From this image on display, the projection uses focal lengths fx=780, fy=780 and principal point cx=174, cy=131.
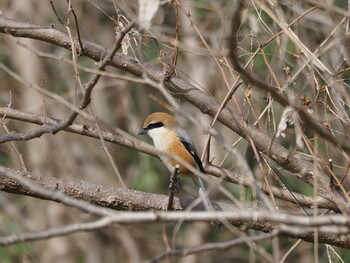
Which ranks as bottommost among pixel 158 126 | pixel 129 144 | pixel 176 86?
pixel 129 144

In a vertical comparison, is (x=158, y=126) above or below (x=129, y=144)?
above

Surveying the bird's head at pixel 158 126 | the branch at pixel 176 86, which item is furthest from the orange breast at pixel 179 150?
the branch at pixel 176 86

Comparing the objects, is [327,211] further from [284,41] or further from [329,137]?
[329,137]

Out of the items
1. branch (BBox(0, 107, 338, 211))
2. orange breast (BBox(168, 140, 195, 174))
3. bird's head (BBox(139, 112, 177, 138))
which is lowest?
branch (BBox(0, 107, 338, 211))

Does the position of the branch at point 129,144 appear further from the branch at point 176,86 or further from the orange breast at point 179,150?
the orange breast at point 179,150

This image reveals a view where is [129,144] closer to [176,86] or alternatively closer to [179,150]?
[176,86]

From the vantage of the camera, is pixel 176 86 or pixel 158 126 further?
pixel 158 126

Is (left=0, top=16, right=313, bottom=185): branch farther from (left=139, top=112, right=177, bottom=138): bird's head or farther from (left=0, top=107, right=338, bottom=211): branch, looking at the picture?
(left=139, top=112, right=177, bottom=138): bird's head

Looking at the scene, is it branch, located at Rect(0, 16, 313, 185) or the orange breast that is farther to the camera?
the orange breast

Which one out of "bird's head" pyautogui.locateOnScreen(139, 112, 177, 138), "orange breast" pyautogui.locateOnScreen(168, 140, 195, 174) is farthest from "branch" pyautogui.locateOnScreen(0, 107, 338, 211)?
"bird's head" pyautogui.locateOnScreen(139, 112, 177, 138)

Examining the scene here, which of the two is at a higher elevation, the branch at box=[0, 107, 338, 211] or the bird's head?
the bird's head

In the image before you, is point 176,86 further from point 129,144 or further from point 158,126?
point 158,126

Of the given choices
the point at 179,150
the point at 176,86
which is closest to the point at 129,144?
the point at 176,86

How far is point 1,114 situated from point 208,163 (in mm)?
995
